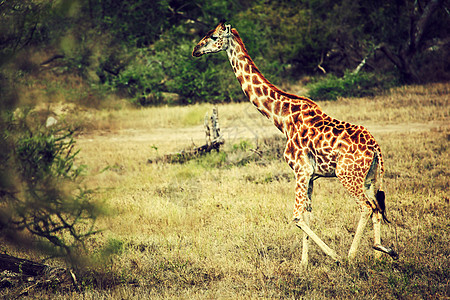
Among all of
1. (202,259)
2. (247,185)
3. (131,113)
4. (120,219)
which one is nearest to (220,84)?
(131,113)

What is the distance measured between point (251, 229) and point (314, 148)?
6.58ft

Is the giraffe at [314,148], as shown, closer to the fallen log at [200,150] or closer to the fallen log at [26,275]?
the fallen log at [26,275]

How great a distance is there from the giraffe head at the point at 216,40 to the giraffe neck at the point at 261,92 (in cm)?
8

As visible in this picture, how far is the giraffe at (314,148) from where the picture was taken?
4.68 meters

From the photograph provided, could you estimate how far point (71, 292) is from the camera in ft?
16.1

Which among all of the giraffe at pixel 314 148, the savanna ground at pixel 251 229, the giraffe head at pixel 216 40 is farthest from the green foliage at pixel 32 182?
the giraffe at pixel 314 148

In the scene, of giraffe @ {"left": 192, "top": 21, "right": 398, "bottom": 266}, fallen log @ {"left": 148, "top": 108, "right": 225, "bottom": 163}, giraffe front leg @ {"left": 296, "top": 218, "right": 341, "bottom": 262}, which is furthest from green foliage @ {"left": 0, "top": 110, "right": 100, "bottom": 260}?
fallen log @ {"left": 148, "top": 108, "right": 225, "bottom": 163}

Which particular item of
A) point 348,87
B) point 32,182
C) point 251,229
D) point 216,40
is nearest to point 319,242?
point 251,229

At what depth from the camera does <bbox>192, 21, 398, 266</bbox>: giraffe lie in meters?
4.68

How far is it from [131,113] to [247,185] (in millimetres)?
10747

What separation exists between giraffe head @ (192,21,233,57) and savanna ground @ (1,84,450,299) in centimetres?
232

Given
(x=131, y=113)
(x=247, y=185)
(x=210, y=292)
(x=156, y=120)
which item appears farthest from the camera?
(x=131, y=113)

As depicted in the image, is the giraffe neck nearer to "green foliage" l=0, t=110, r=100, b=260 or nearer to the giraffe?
the giraffe

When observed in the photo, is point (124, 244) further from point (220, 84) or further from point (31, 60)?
point (220, 84)
